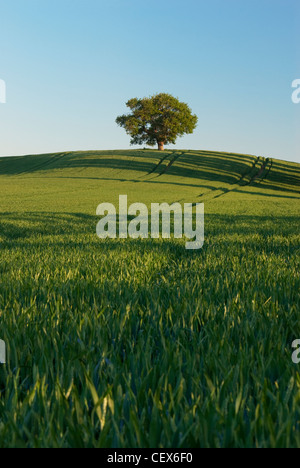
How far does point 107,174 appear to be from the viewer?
5425 cm

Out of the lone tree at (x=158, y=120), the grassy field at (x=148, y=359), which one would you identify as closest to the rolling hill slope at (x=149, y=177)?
the lone tree at (x=158, y=120)

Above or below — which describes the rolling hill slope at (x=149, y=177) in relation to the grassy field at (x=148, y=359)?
above

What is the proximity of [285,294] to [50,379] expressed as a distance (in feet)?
7.28

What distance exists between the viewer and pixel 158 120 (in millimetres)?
81875

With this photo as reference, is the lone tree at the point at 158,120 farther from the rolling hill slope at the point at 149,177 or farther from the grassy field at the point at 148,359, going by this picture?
the grassy field at the point at 148,359

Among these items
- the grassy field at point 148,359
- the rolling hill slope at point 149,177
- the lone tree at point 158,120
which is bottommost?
the grassy field at point 148,359

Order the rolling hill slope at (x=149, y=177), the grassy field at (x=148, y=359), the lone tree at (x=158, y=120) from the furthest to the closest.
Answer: the lone tree at (x=158, y=120), the rolling hill slope at (x=149, y=177), the grassy field at (x=148, y=359)

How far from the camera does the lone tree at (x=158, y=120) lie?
81875 mm

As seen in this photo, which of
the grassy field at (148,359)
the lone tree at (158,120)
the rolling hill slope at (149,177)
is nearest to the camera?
the grassy field at (148,359)

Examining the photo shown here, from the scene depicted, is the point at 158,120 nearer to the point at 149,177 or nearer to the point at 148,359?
the point at 149,177

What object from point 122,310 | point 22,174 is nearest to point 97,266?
point 122,310

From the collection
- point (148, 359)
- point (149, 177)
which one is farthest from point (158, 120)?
point (148, 359)

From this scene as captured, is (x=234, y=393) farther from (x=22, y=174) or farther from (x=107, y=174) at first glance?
(x=22, y=174)

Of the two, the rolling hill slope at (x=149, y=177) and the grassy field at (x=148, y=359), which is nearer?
the grassy field at (x=148, y=359)
